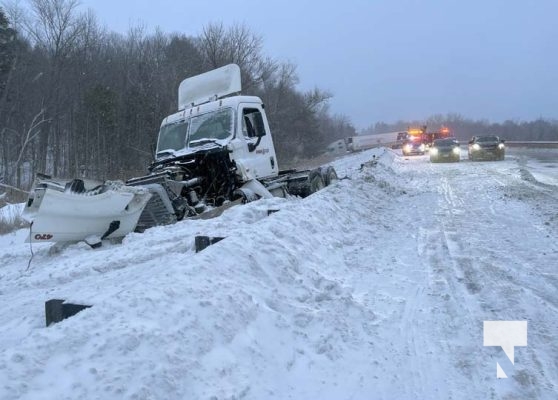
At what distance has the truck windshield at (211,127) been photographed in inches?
460

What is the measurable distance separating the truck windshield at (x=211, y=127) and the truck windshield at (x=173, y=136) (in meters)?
0.24

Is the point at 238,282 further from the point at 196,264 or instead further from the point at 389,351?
the point at 389,351

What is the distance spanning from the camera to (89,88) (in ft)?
146

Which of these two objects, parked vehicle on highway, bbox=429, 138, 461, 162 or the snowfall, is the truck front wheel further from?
parked vehicle on highway, bbox=429, 138, 461, 162

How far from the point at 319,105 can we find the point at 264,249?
73379mm

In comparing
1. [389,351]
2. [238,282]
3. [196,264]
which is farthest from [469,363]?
[196,264]

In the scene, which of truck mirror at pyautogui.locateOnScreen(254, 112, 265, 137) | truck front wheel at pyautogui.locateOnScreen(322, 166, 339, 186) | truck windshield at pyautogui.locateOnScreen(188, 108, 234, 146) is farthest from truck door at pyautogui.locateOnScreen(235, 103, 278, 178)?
truck front wheel at pyautogui.locateOnScreen(322, 166, 339, 186)

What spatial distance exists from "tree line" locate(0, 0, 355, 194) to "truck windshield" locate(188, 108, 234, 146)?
79.5ft

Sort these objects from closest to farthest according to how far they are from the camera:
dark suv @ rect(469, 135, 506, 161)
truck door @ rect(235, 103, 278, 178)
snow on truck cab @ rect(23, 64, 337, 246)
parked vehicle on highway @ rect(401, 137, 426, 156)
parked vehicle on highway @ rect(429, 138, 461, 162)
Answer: snow on truck cab @ rect(23, 64, 337, 246), truck door @ rect(235, 103, 278, 178), dark suv @ rect(469, 135, 506, 161), parked vehicle on highway @ rect(429, 138, 461, 162), parked vehicle on highway @ rect(401, 137, 426, 156)

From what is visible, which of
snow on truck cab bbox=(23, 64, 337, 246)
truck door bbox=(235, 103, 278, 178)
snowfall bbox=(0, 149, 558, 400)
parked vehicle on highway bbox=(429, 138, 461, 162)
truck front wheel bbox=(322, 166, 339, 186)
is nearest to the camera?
snowfall bbox=(0, 149, 558, 400)

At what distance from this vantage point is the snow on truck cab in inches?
314

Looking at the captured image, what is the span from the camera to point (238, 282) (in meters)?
5.21

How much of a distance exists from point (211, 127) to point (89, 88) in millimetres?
36409

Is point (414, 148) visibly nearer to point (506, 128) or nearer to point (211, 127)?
point (211, 127)
